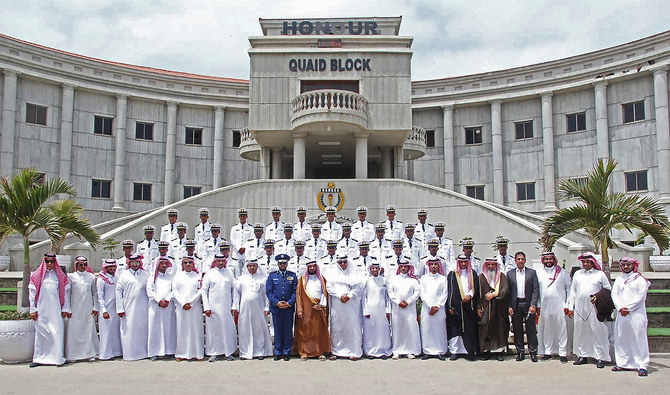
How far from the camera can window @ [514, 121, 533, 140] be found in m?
35.3

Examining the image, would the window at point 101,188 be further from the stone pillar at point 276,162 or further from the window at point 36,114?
the stone pillar at point 276,162

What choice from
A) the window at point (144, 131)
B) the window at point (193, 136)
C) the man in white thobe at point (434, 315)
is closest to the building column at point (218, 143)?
the window at point (193, 136)

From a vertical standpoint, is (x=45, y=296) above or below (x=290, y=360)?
above

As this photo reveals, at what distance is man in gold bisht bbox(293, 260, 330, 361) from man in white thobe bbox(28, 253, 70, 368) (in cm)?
428

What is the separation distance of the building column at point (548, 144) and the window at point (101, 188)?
27571mm

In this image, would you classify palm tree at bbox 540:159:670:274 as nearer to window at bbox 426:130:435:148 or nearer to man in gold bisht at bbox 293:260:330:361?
man in gold bisht at bbox 293:260:330:361

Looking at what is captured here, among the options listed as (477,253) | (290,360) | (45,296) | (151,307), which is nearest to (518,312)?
(290,360)

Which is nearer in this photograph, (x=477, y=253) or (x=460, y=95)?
(x=477, y=253)

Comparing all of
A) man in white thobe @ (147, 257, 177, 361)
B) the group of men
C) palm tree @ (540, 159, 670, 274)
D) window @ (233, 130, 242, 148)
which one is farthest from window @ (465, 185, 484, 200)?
man in white thobe @ (147, 257, 177, 361)

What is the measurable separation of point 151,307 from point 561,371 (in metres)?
7.53

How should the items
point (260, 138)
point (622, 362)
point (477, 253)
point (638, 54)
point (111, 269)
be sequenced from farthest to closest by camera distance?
point (638, 54) < point (260, 138) < point (477, 253) < point (111, 269) < point (622, 362)

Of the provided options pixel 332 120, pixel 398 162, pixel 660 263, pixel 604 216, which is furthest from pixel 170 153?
pixel 604 216

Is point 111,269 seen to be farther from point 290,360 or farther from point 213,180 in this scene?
point 213,180

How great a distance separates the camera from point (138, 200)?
117ft
